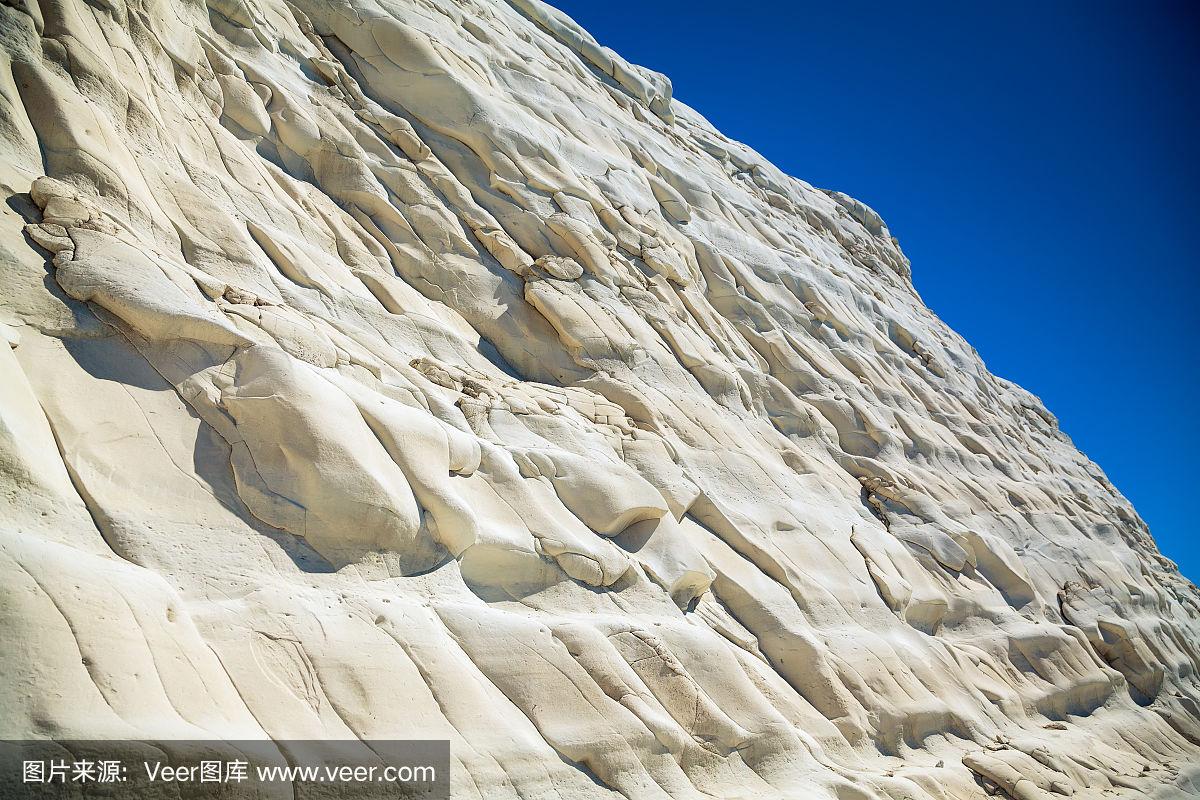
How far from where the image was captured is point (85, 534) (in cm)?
617

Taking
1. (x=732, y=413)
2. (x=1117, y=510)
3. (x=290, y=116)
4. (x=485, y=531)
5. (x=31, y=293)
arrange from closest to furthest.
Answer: (x=31, y=293), (x=485, y=531), (x=290, y=116), (x=732, y=413), (x=1117, y=510)

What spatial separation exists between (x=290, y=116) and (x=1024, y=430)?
79.6 ft

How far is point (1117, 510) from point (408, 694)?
2731 centimetres

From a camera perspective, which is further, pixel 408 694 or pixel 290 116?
pixel 290 116

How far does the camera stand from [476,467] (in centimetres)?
930

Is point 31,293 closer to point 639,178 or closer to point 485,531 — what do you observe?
point 485,531

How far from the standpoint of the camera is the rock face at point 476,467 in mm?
6551

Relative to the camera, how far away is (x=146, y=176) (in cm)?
970

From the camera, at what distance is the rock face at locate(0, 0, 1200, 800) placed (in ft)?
21.5

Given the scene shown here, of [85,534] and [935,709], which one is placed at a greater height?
[935,709]

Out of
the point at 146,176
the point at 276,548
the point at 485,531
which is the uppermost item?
the point at 146,176

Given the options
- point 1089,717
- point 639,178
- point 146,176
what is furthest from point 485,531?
point 1089,717

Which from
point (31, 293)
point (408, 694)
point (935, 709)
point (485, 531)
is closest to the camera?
point (408, 694)

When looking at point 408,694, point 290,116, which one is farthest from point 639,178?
point 408,694
